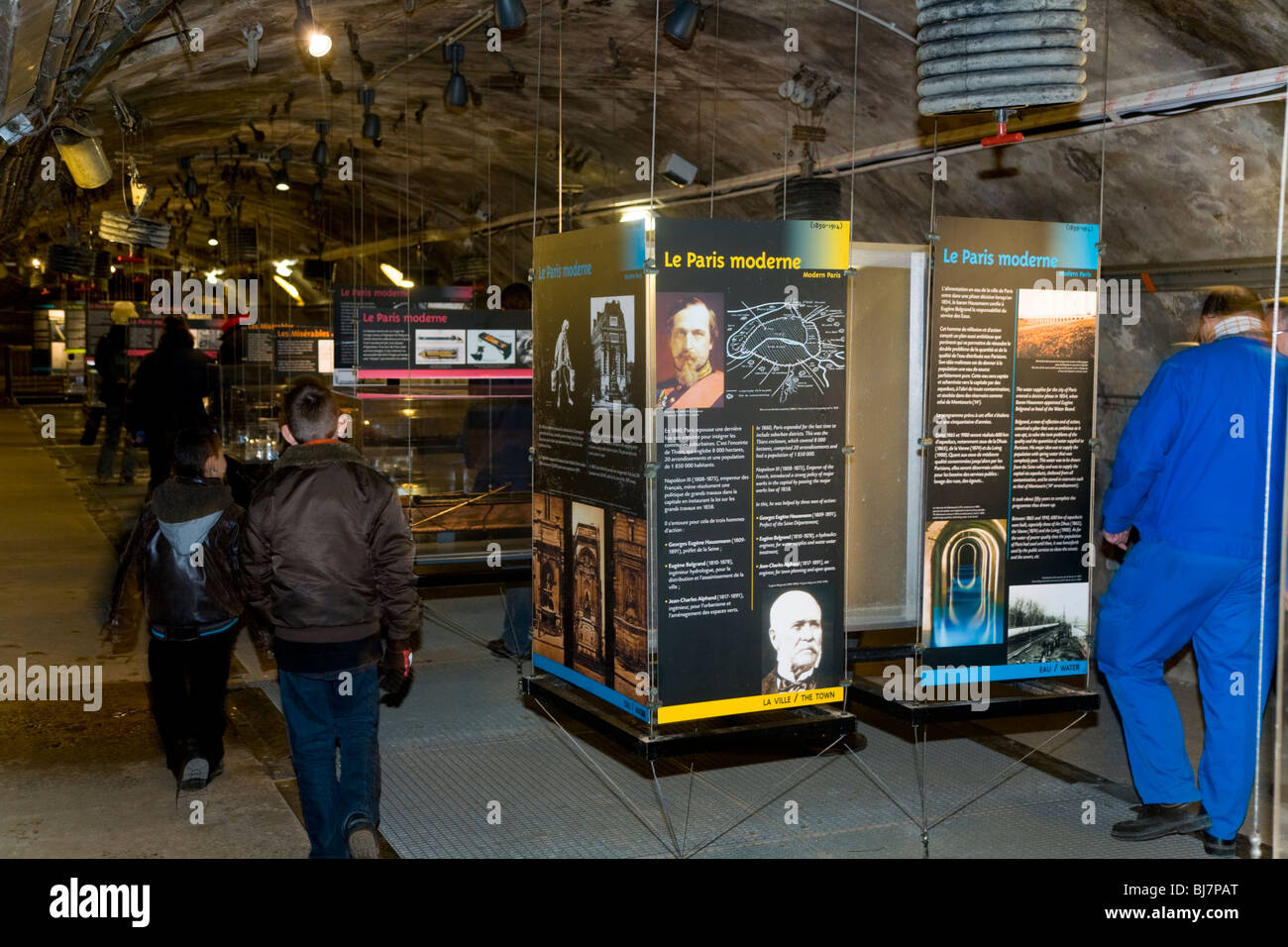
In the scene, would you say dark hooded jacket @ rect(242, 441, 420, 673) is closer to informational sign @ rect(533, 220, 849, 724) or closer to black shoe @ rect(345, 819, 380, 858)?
black shoe @ rect(345, 819, 380, 858)

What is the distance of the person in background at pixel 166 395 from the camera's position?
10.1 m

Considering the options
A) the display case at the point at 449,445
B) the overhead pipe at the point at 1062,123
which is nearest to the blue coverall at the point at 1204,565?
the overhead pipe at the point at 1062,123

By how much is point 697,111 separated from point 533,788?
654 centimetres

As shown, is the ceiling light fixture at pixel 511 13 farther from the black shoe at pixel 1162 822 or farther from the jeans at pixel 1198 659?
the black shoe at pixel 1162 822

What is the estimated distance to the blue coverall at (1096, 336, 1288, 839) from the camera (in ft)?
14.6

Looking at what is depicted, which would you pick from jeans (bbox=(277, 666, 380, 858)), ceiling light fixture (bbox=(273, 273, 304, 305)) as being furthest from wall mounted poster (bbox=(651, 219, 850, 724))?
ceiling light fixture (bbox=(273, 273, 304, 305))

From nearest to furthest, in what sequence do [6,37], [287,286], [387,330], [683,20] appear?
[6,37] < [683,20] < [387,330] < [287,286]

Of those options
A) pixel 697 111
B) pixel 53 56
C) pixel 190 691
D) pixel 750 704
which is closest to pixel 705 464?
pixel 750 704

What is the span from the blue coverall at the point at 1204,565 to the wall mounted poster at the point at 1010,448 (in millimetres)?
252

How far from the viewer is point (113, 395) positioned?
15.4 metres

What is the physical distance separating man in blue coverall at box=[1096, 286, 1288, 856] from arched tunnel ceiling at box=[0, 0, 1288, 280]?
178cm

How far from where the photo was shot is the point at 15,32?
447 centimetres

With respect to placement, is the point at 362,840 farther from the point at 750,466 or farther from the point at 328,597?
the point at 750,466
